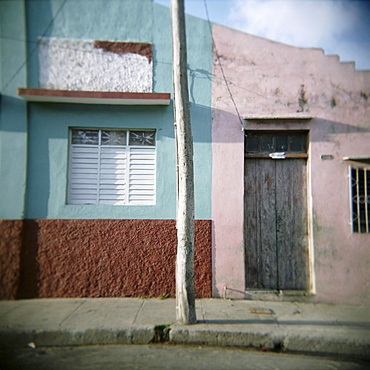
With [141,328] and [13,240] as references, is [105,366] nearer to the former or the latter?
[141,328]

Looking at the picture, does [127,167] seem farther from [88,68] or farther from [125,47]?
[125,47]

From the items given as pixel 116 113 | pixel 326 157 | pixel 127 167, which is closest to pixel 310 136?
pixel 326 157

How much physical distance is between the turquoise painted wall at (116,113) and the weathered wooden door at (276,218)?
858 mm

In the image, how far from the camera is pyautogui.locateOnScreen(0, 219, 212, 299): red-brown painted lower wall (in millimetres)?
5562

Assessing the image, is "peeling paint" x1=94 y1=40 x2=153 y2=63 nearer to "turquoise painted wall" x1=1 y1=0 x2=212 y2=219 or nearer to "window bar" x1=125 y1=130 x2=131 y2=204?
"turquoise painted wall" x1=1 y1=0 x2=212 y2=219

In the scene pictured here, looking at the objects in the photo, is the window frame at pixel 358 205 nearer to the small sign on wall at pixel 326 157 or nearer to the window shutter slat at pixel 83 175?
the small sign on wall at pixel 326 157

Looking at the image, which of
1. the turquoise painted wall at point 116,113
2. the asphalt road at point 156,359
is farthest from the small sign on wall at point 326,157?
the asphalt road at point 156,359

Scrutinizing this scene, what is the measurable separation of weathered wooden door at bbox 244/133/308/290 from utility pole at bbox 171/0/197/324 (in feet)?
5.83

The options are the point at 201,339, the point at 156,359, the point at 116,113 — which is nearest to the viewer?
the point at 156,359

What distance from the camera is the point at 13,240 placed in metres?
5.50

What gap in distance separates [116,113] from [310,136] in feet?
11.3

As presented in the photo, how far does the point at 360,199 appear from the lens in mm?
5633

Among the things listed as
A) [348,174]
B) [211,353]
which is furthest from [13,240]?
[348,174]

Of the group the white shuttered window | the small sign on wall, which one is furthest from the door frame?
the white shuttered window
